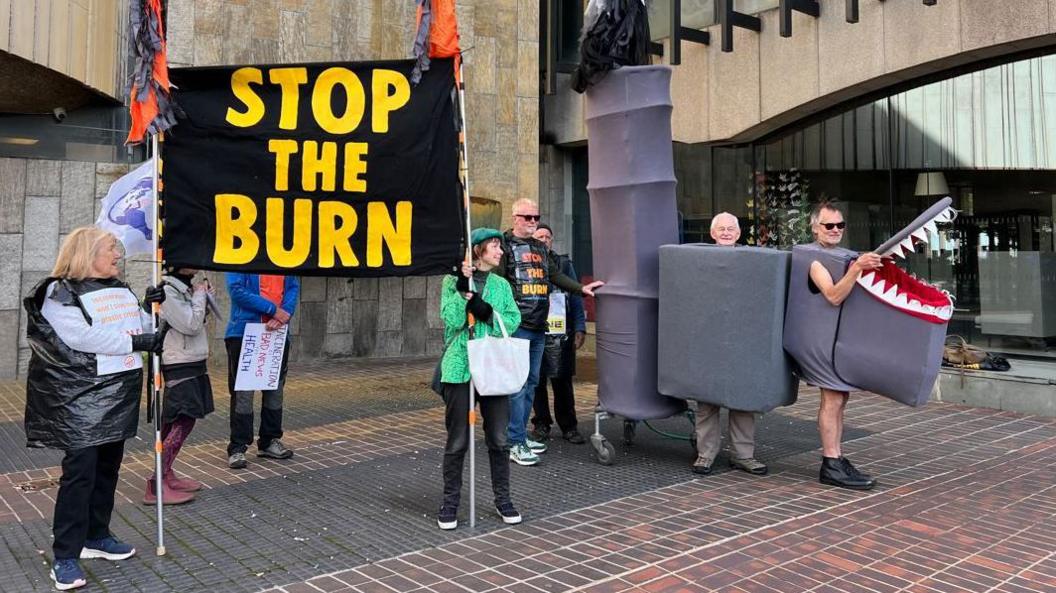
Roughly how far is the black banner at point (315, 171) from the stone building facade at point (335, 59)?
670 centimetres

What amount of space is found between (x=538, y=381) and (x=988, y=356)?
20.8 feet

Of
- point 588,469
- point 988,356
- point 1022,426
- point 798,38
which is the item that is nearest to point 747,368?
point 588,469

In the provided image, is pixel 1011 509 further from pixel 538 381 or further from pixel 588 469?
pixel 538 381

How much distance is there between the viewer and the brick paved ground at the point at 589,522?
409 cm

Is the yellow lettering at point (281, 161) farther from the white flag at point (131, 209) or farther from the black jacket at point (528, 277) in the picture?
the black jacket at point (528, 277)

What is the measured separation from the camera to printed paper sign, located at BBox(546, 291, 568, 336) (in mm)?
6941

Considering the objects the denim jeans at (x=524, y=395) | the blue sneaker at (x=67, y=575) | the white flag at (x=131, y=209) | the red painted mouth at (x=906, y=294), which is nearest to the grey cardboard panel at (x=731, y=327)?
the red painted mouth at (x=906, y=294)

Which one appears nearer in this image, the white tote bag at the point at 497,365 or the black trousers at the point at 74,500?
the black trousers at the point at 74,500

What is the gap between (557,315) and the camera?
699cm

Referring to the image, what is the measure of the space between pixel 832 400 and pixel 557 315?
2.37 m

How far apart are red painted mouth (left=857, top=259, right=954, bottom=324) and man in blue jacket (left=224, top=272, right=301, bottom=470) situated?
441 centimetres

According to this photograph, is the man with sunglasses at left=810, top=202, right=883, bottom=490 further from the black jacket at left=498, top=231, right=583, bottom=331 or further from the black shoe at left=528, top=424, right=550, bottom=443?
the black shoe at left=528, top=424, right=550, bottom=443

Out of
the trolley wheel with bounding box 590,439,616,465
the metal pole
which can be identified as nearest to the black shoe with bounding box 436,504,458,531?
the metal pole

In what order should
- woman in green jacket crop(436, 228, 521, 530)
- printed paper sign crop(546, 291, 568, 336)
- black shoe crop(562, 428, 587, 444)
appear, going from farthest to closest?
black shoe crop(562, 428, 587, 444) < printed paper sign crop(546, 291, 568, 336) < woman in green jacket crop(436, 228, 521, 530)
